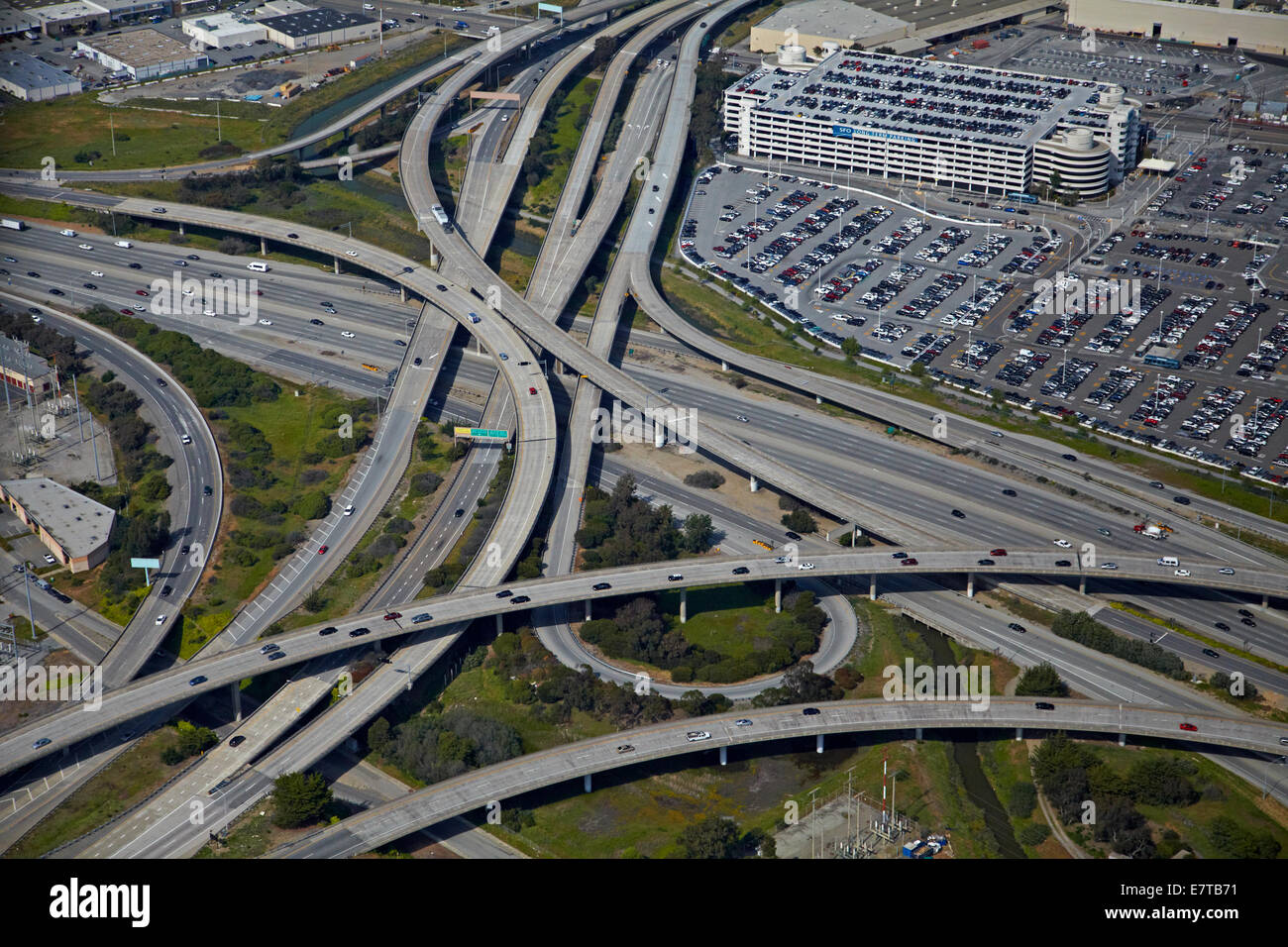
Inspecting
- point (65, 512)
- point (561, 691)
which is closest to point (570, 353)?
point (65, 512)

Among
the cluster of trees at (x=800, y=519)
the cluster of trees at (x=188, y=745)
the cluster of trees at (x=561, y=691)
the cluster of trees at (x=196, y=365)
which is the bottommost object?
the cluster of trees at (x=188, y=745)

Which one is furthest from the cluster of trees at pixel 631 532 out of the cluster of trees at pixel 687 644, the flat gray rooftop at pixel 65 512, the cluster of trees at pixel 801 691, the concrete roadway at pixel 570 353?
the flat gray rooftop at pixel 65 512

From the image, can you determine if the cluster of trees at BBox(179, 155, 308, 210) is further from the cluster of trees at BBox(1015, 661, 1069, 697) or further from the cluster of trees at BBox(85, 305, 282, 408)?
the cluster of trees at BBox(1015, 661, 1069, 697)

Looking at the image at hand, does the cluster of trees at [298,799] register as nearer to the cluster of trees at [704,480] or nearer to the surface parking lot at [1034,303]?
the cluster of trees at [704,480]

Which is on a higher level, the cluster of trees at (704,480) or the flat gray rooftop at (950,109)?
the flat gray rooftop at (950,109)

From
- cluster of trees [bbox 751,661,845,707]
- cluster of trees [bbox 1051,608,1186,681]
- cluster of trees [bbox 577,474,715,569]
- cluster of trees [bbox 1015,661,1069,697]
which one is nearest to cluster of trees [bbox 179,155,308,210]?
cluster of trees [bbox 577,474,715,569]

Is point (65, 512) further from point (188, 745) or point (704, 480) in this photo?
point (704, 480)
